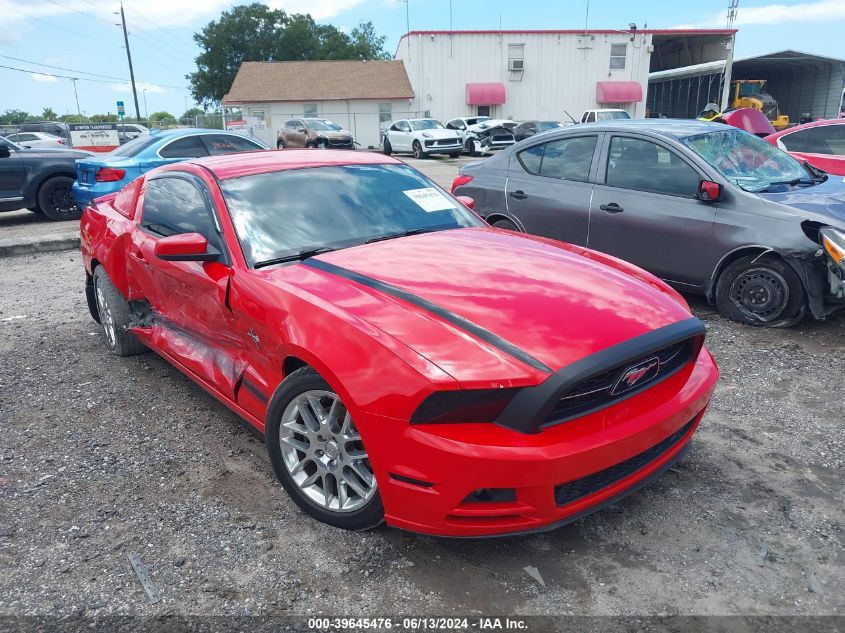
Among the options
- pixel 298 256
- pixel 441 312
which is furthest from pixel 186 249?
pixel 441 312

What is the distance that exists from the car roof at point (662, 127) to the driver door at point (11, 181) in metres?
9.25

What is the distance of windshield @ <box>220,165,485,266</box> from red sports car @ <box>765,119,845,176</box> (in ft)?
22.9

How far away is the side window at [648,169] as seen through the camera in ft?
17.1

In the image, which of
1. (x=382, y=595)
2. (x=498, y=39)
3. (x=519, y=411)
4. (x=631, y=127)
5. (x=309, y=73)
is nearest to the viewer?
(x=519, y=411)

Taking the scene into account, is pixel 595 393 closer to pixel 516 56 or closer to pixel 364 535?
pixel 364 535

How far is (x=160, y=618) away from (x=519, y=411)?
147 centimetres

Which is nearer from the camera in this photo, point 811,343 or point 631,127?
point 811,343

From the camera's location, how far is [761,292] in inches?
193

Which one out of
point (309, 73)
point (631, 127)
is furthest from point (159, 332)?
point (309, 73)

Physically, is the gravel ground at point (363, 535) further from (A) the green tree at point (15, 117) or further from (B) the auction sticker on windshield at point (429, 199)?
(A) the green tree at point (15, 117)

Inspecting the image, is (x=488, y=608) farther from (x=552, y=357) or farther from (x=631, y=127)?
(x=631, y=127)

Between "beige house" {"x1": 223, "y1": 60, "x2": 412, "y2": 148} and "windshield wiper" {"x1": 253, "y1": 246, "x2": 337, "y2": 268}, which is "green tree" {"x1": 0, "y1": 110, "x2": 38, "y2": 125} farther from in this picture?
"windshield wiper" {"x1": 253, "y1": 246, "x2": 337, "y2": 268}

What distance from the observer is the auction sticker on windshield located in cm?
378

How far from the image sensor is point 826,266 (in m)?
4.62
